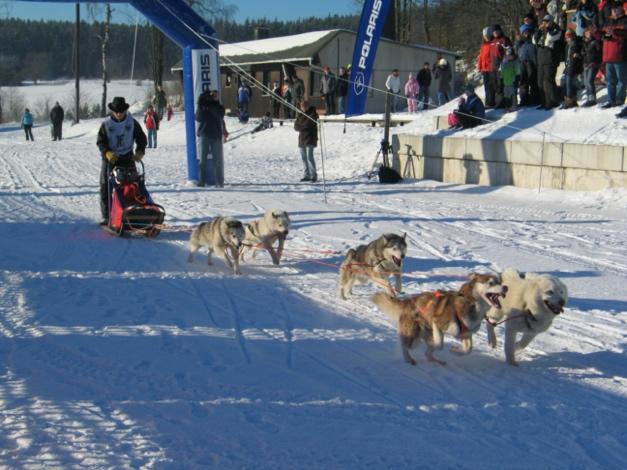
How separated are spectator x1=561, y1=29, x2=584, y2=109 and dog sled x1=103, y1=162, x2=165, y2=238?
7.37 m

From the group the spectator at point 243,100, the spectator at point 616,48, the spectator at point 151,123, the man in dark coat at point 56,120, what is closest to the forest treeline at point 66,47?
the man in dark coat at point 56,120

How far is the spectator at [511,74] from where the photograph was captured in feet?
43.8

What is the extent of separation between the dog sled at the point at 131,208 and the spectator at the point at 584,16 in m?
7.89

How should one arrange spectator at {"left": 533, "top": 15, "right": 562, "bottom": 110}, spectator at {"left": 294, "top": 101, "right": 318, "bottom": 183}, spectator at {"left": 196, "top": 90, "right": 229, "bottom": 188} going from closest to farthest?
spectator at {"left": 533, "top": 15, "right": 562, "bottom": 110}, spectator at {"left": 196, "top": 90, "right": 229, "bottom": 188}, spectator at {"left": 294, "top": 101, "right": 318, "bottom": 183}

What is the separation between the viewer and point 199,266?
7480 mm

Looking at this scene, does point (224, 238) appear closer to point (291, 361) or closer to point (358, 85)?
point (291, 361)

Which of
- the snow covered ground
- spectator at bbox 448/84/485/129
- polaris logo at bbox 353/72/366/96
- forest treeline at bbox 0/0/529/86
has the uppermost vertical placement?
forest treeline at bbox 0/0/529/86

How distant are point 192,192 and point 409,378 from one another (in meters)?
8.85

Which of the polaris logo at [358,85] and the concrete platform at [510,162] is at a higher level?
the polaris logo at [358,85]

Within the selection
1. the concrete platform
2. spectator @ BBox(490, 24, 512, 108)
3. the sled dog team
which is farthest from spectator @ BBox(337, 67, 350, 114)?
the sled dog team

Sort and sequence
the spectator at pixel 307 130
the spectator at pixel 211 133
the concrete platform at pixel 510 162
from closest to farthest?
the concrete platform at pixel 510 162
the spectator at pixel 211 133
the spectator at pixel 307 130

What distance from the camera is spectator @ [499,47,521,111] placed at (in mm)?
13359

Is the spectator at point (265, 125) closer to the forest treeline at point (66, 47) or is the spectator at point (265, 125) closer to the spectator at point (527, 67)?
the spectator at point (527, 67)

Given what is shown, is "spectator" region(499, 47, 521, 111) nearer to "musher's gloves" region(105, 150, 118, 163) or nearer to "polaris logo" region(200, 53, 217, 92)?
"polaris logo" region(200, 53, 217, 92)
